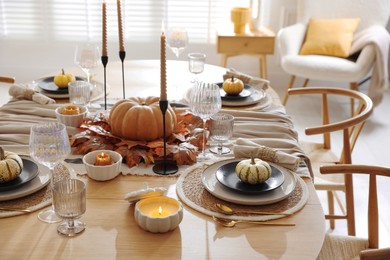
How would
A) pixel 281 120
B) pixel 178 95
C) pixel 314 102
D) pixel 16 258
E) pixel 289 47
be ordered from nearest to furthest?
pixel 16 258 < pixel 281 120 < pixel 178 95 < pixel 289 47 < pixel 314 102

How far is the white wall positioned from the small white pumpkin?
336 cm

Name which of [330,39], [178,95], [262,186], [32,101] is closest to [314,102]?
[330,39]

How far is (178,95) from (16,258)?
4.02 feet

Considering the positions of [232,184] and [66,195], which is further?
[232,184]

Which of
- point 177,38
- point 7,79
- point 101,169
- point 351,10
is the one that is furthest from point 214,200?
point 351,10

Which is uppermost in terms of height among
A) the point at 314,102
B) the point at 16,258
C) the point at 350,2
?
the point at 350,2

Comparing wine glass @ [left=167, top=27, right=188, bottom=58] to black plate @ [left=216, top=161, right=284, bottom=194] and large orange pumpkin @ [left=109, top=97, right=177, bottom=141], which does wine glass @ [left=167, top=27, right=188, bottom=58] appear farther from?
black plate @ [left=216, top=161, right=284, bottom=194]

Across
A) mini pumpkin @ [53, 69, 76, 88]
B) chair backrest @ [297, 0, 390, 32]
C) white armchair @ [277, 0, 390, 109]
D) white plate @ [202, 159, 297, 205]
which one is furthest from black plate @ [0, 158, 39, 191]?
chair backrest @ [297, 0, 390, 32]

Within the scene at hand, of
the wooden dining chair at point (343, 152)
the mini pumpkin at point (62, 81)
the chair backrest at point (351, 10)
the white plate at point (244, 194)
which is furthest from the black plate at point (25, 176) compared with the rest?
the chair backrest at point (351, 10)

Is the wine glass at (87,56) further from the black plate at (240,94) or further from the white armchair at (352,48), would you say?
the white armchair at (352,48)

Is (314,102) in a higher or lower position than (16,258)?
lower

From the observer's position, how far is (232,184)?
1.45 m

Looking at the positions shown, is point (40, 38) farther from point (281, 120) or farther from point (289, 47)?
point (281, 120)

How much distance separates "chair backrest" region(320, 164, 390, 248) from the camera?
1.62 metres
